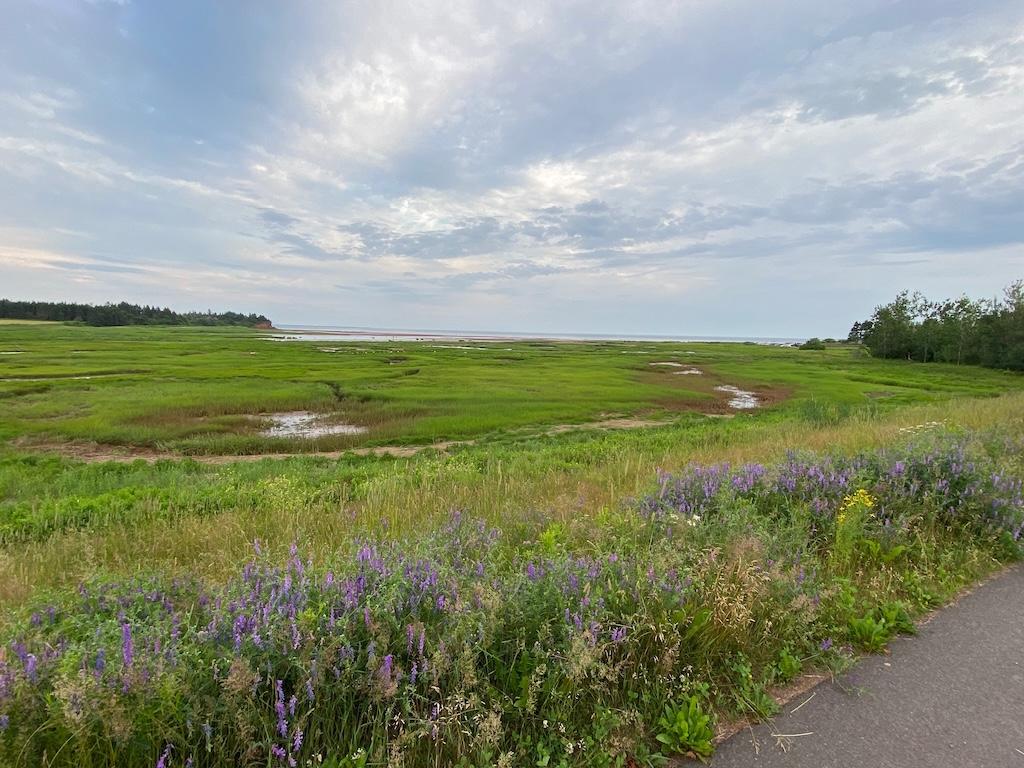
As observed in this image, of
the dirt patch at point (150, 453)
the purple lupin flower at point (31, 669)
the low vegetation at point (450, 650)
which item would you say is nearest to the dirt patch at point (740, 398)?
the dirt patch at point (150, 453)

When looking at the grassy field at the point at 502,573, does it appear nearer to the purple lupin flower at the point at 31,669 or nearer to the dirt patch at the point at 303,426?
the purple lupin flower at the point at 31,669

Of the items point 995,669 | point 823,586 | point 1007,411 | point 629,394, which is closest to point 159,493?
point 823,586

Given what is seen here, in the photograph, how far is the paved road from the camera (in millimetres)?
2453

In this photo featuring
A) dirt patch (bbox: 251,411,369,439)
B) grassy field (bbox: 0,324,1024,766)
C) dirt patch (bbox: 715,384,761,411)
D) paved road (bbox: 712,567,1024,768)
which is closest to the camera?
grassy field (bbox: 0,324,1024,766)

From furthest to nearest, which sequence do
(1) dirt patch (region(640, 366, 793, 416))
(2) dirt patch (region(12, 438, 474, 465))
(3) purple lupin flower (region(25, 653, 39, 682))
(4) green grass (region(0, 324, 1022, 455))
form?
(1) dirt patch (region(640, 366, 793, 416)), (4) green grass (region(0, 324, 1022, 455)), (2) dirt patch (region(12, 438, 474, 465)), (3) purple lupin flower (region(25, 653, 39, 682))

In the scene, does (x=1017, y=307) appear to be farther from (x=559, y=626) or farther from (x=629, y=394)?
(x=559, y=626)

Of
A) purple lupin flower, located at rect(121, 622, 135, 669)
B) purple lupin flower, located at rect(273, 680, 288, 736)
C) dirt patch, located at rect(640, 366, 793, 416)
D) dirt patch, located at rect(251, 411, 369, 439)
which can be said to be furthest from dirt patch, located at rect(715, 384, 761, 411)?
purple lupin flower, located at rect(121, 622, 135, 669)

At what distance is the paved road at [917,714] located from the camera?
245 centimetres

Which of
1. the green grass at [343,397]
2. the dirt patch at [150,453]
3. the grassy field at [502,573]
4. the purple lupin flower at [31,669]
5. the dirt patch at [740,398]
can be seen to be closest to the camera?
the purple lupin flower at [31,669]

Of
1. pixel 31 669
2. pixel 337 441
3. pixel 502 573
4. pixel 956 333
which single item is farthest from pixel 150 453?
pixel 956 333

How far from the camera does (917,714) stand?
8.95ft

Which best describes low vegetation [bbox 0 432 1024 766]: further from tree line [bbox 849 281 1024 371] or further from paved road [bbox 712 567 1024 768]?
tree line [bbox 849 281 1024 371]

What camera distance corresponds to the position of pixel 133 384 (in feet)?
108

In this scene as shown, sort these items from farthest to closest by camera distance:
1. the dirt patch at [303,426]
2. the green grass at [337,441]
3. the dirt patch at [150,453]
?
the dirt patch at [303,426] → the dirt patch at [150,453] → the green grass at [337,441]
